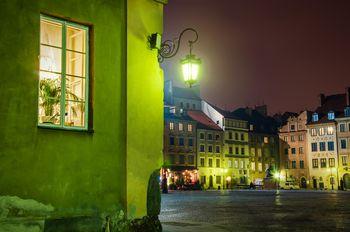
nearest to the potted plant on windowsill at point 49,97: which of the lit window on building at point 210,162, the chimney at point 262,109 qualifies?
the lit window on building at point 210,162

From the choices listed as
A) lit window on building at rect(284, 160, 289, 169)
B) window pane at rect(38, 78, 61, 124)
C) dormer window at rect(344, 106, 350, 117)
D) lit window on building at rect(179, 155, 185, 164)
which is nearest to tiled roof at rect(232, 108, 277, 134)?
lit window on building at rect(284, 160, 289, 169)

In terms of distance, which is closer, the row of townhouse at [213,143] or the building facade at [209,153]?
the row of townhouse at [213,143]

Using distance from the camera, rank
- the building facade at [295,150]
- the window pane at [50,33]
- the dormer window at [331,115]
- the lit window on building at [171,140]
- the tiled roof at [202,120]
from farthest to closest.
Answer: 1. the building facade at [295,150]
2. the tiled roof at [202,120]
3. the dormer window at [331,115]
4. the lit window on building at [171,140]
5. the window pane at [50,33]

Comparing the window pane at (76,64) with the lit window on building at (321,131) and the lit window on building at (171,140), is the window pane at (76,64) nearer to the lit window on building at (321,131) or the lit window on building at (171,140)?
the lit window on building at (171,140)

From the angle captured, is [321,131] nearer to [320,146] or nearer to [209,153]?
[320,146]

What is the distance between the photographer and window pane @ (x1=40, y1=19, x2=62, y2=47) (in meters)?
7.33

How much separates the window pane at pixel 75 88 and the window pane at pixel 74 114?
0.08m

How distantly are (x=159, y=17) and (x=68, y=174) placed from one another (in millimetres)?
3607

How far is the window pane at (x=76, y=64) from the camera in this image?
766 centimetres

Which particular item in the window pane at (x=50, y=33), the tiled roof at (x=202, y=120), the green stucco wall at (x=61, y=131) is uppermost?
the tiled roof at (x=202, y=120)

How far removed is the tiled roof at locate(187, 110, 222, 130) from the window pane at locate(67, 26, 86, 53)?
78438 mm

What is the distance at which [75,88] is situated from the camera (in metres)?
7.69

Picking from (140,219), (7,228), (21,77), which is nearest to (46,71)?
(21,77)

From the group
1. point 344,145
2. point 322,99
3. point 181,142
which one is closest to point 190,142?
point 181,142
